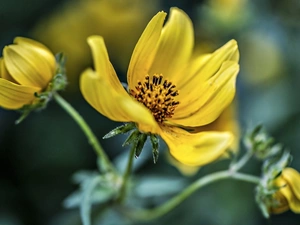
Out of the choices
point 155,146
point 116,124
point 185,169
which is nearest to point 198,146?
point 155,146

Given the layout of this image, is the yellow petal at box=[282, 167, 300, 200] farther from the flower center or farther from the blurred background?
the blurred background

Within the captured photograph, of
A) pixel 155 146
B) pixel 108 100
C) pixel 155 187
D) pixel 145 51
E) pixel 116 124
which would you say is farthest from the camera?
pixel 116 124

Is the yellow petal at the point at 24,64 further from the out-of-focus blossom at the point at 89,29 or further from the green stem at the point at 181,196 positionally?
the out-of-focus blossom at the point at 89,29

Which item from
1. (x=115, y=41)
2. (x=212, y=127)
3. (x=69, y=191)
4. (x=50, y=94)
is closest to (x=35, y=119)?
(x=69, y=191)

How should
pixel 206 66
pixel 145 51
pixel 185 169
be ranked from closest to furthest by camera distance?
pixel 145 51 → pixel 206 66 → pixel 185 169

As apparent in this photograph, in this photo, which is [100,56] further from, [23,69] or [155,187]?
[155,187]

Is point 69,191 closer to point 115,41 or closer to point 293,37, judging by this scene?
point 115,41

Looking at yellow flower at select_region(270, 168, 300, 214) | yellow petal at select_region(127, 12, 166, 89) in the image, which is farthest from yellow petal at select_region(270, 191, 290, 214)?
yellow petal at select_region(127, 12, 166, 89)
